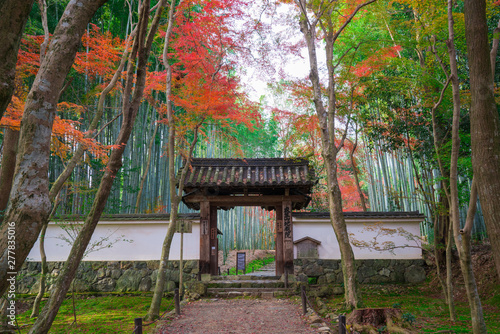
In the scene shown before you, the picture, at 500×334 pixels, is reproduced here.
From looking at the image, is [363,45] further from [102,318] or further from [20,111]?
[102,318]

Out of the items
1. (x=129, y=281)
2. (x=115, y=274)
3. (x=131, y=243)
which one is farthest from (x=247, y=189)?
(x=115, y=274)

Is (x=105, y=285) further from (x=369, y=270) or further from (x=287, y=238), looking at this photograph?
(x=369, y=270)

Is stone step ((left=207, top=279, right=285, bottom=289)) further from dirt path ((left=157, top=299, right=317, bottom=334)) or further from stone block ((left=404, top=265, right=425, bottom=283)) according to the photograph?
stone block ((left=404, top=265, right=425, bottom=283))

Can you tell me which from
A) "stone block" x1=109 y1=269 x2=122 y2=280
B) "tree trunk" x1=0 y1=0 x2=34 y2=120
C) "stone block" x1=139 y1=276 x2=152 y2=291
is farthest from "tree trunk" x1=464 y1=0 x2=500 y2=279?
"stone block" x1=109 y1=269 x2=122 y2=280

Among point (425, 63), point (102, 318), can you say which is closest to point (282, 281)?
point (102, 318)

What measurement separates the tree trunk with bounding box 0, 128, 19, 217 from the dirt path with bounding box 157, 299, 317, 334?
326 centimetres

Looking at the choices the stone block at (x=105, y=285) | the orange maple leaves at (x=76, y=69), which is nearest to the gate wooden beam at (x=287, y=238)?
the stone block at (x=105, y=285)

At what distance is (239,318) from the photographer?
5746 millimetres

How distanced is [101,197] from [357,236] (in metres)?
7.45

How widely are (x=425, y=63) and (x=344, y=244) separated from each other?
4185 mm

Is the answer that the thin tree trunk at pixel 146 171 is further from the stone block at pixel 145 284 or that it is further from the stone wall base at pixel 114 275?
the stone block at pixel 145 284

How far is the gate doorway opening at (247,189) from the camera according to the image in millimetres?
8477

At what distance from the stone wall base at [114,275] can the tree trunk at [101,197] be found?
5.75 meters

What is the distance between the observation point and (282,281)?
26.5 ft
